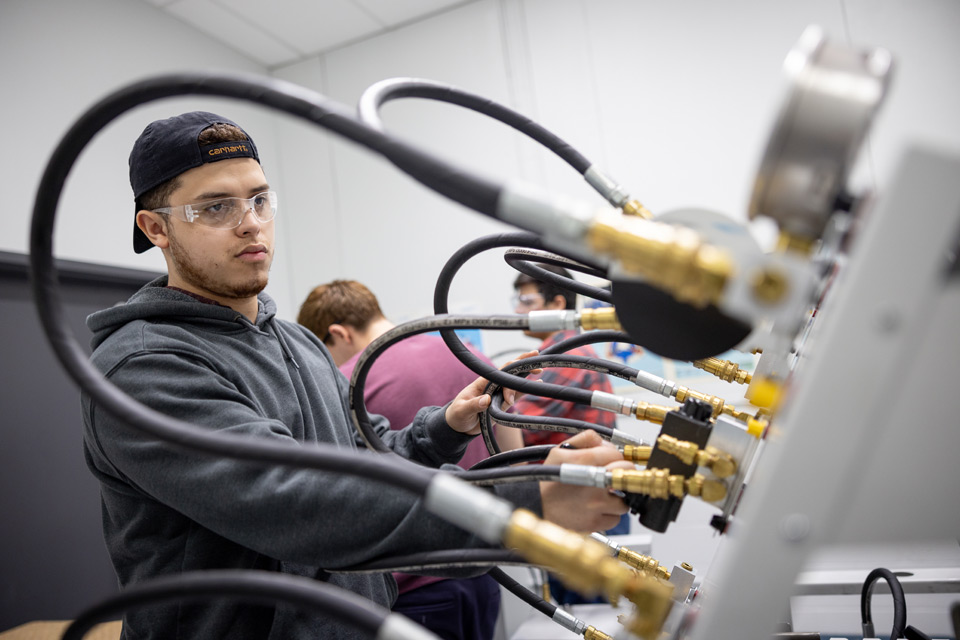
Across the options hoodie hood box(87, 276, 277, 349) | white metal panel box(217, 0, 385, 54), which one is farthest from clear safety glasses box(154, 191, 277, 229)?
white metal panel box(217, 0, 385, 54)

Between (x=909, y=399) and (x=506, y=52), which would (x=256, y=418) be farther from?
(x=506, y=52)

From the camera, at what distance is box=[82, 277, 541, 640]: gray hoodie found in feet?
1.84

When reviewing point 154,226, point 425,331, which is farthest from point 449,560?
point 154,226

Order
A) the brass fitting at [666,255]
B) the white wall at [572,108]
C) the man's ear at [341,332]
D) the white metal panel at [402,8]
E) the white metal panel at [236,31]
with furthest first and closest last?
1. the white metal panel at [402,8]
2. the white metal panel at [236,31]
3. the white wall at [572,108]
4. the man's ear at [341,332]
5. the brass fitting at [666,255]

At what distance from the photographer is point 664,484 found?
44 centimetres

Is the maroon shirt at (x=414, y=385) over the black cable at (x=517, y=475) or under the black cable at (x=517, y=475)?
under

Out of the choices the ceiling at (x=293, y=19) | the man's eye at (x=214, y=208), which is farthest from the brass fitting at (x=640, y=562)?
the ceiling at (x=293, y=19)

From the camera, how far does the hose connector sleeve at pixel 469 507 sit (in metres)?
0.36

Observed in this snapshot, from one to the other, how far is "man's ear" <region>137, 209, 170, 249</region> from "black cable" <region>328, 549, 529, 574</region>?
72cm

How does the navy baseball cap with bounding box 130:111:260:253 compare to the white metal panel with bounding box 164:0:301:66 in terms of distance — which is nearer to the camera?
the navy baseball cap with bounding box 130:111:260:253

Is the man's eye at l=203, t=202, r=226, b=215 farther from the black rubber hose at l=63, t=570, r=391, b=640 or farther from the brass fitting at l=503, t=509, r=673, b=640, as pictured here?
the brass fitting at l=503, t=509, r=673, b=640

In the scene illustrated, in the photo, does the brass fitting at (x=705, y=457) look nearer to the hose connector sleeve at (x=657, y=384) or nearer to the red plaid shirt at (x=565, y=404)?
the hose connector sleeve at (x=657, y=384)

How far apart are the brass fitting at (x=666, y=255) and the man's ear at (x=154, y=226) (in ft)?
2.87

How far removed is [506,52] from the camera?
133 inches
